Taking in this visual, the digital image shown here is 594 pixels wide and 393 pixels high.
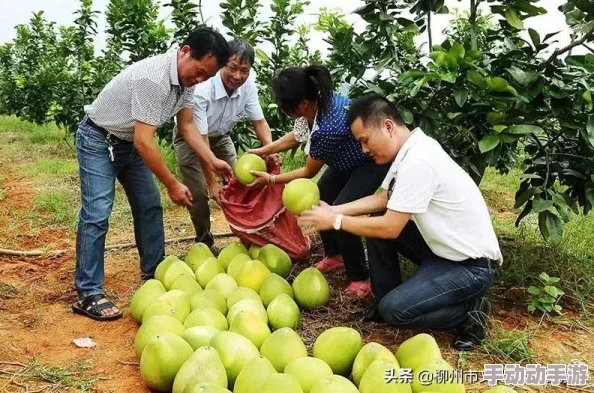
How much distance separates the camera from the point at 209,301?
10.4ft

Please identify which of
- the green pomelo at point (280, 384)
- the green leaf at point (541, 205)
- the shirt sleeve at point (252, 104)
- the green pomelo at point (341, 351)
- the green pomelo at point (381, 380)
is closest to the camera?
the green pomelo at point (280, 384)

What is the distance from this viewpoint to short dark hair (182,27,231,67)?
11.0ft

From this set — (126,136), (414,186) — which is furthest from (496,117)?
(126,136)

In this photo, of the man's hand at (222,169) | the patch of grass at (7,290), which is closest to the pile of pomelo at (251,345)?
the man's hand at (222,169)

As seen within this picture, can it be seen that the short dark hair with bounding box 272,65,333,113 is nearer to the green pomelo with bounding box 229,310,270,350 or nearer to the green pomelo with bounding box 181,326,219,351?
the green pomelo with bounding box 229,310,270,350

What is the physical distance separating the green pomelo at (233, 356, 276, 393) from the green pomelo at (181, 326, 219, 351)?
41 cm

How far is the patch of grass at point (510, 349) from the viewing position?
303 cm

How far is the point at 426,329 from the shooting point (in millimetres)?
3275

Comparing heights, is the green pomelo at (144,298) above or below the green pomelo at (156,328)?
below

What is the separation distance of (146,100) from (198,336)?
142cm

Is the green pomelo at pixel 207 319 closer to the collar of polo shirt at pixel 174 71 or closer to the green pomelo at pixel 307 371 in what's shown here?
the green pomelo at pixel 307 371

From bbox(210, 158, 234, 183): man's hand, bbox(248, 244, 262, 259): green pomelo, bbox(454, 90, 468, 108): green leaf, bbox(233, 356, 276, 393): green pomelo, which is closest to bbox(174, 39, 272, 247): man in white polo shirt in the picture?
bbox(210, 158, 234, 183): man's hand

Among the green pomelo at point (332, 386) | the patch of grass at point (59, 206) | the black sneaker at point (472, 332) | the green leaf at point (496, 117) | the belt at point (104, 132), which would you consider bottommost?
the patch of grass at point (59, 206)

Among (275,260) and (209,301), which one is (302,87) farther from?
(209,301)
